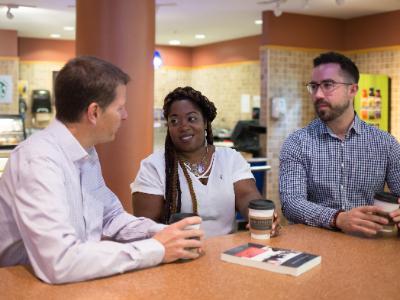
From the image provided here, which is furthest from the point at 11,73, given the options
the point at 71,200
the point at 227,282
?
the point at 227,282

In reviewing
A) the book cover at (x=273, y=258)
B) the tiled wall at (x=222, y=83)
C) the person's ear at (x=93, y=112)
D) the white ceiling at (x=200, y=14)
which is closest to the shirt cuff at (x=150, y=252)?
the book cover at (x=273, y=258)

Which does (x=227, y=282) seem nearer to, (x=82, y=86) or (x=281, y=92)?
(x=82, y=86)

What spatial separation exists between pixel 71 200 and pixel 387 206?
1.18 metres

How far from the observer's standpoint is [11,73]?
9.46 metres

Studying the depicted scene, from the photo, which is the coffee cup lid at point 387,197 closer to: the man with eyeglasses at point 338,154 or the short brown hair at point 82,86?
the man with eyeglasses at point 338,154

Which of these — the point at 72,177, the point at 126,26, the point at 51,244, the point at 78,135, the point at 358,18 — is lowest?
the point at 51,244

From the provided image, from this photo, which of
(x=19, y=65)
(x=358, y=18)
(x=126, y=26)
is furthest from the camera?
(x=19, y=65)

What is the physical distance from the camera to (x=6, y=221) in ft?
5.40

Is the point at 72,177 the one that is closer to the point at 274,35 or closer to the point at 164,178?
the point at 164,178

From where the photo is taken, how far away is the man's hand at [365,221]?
80.3 inches

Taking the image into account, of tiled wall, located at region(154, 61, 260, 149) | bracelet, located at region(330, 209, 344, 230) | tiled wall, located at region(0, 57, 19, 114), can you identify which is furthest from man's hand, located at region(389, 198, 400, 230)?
tiled wall, located at region(0, 57, 19, 114)

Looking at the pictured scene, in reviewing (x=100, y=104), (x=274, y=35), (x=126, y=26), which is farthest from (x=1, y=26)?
(x=100, y=104)

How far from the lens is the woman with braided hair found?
244 centimetres

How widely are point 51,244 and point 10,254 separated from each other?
33cm
